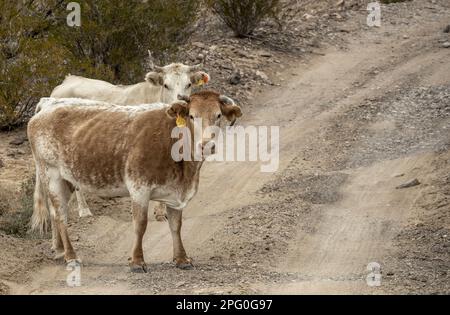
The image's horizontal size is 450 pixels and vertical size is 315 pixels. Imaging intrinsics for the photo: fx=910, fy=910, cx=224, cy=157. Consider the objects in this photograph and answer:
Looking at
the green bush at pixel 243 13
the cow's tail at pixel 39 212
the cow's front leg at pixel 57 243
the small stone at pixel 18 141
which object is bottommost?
the cow's front leg at pixel 57 243

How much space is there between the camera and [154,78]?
13602 millimetres

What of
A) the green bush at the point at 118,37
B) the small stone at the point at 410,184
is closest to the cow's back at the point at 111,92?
the green bush at the point at 118,37

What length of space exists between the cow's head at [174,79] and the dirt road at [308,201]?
1.61 metres

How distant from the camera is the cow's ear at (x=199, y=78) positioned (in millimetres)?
13542

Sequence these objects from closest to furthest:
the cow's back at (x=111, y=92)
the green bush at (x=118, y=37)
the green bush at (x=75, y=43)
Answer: the cow's back at (x=111, y=92), the green bush at (x=75, y=43), the green bush at (x=118, y=37)

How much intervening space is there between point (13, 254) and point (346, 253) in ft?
12.9

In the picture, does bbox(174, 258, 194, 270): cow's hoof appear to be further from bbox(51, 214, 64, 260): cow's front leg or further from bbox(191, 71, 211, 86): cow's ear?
→ bbox(191, 71, 211, 86): cow's ear

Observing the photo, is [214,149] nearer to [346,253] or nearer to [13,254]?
[346,253]

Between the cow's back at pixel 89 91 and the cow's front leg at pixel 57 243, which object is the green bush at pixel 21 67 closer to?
the cow's back at pixel 89 91

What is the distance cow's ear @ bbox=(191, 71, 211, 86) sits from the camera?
1354cm

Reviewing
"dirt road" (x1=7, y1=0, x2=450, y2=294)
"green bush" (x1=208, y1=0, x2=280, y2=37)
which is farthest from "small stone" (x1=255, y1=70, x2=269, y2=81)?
"green bush" (x1=208, y1=0, x2=280, y2=37)

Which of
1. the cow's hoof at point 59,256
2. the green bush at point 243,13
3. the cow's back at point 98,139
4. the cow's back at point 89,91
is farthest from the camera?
the green bush at point 243,13

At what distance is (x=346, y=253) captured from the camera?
10.7 metres
